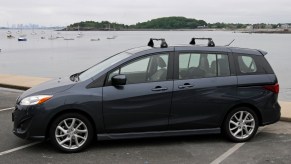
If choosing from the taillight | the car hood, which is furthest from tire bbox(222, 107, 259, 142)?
the car hood

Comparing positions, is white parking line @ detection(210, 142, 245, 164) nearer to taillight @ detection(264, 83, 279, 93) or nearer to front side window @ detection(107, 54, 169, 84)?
taillight @ detection(264, 83, 279, 93)

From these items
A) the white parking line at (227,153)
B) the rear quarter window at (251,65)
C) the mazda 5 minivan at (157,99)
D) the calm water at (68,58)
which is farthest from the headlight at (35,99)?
the calm water at (68,58)

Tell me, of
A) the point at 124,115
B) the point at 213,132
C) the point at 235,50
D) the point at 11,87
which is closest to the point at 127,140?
the point at 124,115

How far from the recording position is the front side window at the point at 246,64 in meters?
6.57

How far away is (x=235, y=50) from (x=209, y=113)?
3.61 feet

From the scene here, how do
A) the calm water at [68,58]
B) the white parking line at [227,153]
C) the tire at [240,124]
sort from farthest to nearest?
the calm water at [68,58] < the tire at [240,124] < the white parking line at [227,153]

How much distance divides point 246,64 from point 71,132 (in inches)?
112

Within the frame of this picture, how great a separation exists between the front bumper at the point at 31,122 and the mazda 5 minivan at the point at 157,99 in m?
0.01

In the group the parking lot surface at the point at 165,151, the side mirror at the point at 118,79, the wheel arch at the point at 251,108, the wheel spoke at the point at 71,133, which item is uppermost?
the side mirror at the point at 118,79

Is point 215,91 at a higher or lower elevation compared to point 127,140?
higher

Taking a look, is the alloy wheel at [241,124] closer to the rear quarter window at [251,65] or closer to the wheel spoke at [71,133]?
the rear quarter window at [251,65]

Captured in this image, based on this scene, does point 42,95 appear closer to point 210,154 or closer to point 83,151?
point 83,151

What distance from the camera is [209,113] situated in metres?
6.35

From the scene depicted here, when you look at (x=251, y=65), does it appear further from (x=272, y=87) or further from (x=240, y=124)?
(x=240, y=124)
